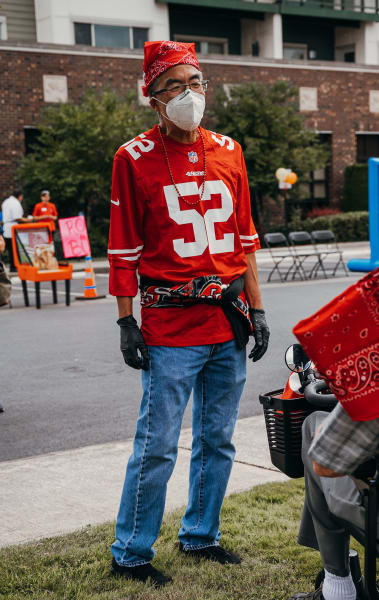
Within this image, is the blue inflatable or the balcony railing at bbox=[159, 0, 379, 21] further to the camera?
the balcony railing at bbox=[159, 0, 379, 21]

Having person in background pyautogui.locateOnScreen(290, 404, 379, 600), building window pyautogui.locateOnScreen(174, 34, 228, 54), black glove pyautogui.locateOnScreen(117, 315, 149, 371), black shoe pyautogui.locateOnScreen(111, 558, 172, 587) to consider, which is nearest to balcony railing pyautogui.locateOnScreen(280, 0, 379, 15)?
building window pyautogui.locateOnScreen(174, 34, 228, 54)

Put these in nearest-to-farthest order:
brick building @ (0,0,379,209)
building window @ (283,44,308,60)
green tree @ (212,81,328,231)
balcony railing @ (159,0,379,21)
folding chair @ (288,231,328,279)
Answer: folding chair @ (288,231,328,279), brick building @ (0,0,379,209), green tree @ (212,81,328,231), balcony railing @ (159,0,379,21), building window @ (283,44,308,60)

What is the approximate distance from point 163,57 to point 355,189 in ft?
107

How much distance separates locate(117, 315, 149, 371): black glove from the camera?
11.0 feet

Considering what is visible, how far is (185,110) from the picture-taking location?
3375mm

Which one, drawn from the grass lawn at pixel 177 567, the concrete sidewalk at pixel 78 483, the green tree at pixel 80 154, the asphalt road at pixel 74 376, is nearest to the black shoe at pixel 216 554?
the grass lawn at pixel 177 567

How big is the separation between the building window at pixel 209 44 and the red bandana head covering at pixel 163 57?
3528 centimetres

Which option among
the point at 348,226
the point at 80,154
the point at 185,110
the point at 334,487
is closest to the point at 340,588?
the point at 334,487

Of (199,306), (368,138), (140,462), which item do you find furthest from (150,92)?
(368,138)

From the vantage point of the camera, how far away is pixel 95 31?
3350cm

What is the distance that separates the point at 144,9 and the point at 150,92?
1303 inches

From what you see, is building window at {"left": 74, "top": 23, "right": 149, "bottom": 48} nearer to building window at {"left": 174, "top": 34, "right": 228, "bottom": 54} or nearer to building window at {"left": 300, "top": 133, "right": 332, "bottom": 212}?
building window at {"left": 174, "top": 34, "right": 228, "bottom": 54}

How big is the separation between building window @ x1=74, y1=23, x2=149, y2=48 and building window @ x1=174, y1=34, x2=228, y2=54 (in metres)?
3.05

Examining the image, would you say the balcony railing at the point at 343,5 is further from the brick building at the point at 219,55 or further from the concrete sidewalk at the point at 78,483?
the concrete sidewalk at the point at 78,483
